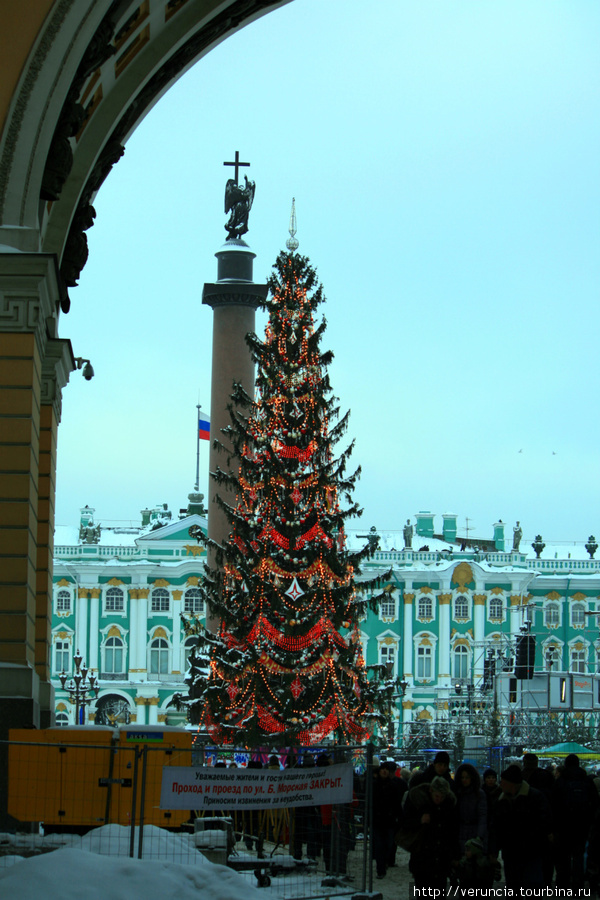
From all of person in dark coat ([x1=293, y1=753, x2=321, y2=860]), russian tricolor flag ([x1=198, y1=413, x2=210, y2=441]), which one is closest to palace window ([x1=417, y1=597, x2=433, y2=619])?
russian tricolor flag ([x1=198, y1=413, x2=210, y2=441])

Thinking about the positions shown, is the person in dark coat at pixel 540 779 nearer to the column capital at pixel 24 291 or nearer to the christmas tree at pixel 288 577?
the column capital at pixel 24 291

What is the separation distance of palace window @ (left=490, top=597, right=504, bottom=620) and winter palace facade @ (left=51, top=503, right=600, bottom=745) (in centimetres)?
6

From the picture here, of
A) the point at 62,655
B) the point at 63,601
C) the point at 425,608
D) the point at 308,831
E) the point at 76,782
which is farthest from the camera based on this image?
the point at 425,608

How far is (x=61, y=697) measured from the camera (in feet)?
243

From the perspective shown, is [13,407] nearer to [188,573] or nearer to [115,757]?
[115,757]

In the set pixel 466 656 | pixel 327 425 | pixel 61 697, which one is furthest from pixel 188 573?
pixel 327 425

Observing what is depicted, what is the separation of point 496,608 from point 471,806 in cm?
6943

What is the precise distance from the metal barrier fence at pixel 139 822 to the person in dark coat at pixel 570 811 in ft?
5.40

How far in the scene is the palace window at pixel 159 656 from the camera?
245 ft

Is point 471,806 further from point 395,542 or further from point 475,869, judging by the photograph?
point 395,542

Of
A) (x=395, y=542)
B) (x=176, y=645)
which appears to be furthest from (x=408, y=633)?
(x=176, y=645)

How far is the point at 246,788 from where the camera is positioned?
976 centimetres

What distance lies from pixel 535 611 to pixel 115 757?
7004 centimetres

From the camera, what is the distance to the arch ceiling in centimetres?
1209
